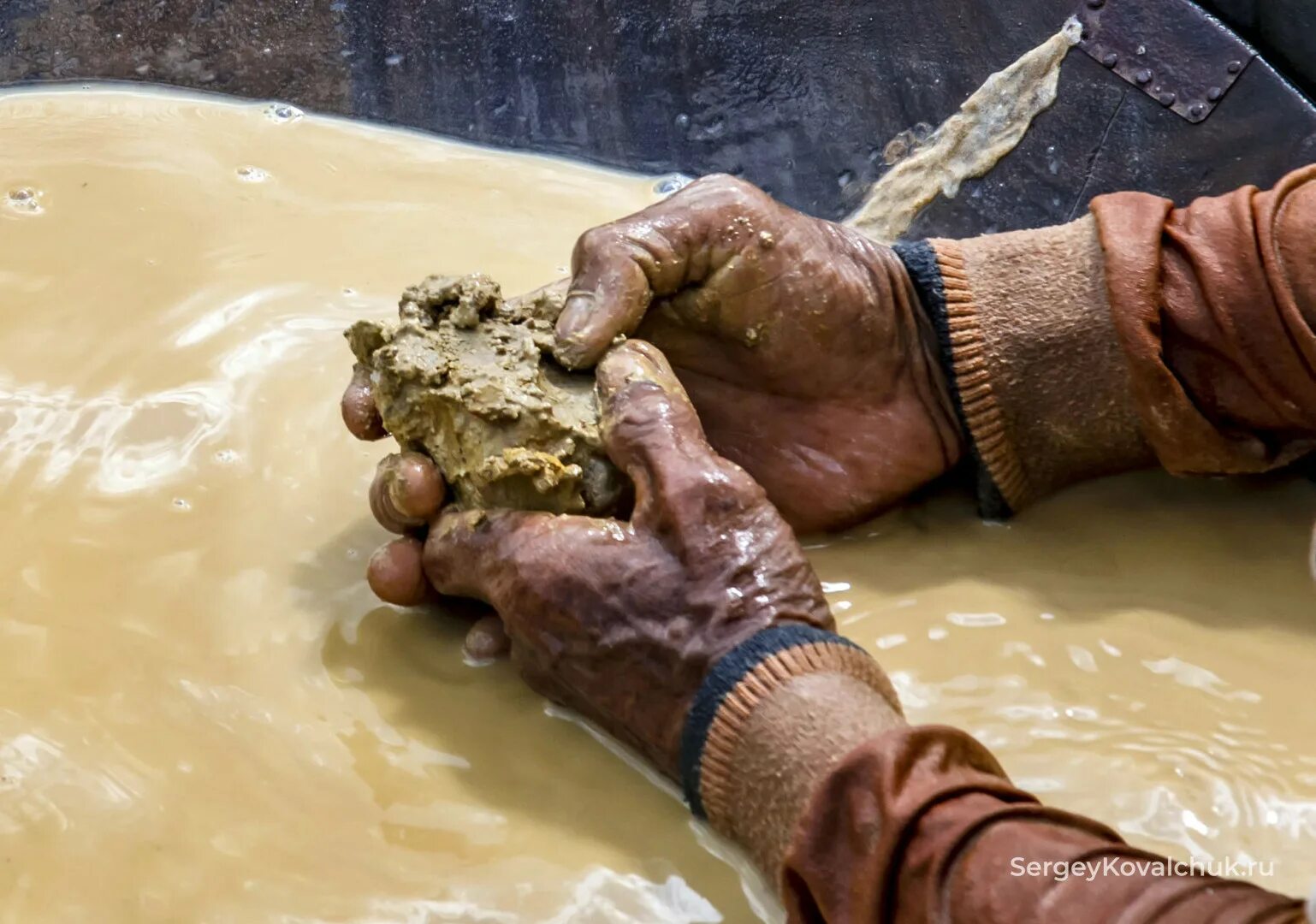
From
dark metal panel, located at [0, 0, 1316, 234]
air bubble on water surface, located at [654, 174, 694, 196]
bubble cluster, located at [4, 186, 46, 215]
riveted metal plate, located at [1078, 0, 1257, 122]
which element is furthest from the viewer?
air bubble on water surface, located at [654, 174, 694, 196]

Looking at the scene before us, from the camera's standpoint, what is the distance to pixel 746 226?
1.58 metres

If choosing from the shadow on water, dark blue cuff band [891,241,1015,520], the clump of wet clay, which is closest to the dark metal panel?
dark blue cuff band [891,241,1015,520]

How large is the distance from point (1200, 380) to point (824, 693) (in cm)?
71

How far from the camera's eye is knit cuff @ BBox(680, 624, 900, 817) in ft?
4.14

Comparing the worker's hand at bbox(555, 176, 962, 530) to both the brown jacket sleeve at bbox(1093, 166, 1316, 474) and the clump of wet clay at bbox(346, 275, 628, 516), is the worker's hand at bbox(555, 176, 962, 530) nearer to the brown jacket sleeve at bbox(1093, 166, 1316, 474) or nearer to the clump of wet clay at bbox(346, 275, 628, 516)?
the clump of wet clay at bbox(346, 275, 628, 516)

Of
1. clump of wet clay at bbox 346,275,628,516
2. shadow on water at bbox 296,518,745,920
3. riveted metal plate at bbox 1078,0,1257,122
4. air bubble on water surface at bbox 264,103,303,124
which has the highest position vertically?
riveted metal plate at bbox 1078,0,1257,122

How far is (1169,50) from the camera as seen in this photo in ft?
6.78

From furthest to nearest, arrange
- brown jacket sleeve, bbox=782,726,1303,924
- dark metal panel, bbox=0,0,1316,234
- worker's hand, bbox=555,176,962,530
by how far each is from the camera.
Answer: dark metal panel, bbox=0,0,1316,234 < worker's hand, bbox=555,176,962,530 < brown jacket sleeve, bbox=782,726,1303,924

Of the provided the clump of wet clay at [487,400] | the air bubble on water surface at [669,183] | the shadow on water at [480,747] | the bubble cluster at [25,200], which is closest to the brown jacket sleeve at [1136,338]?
the shadow on water at [480,747]

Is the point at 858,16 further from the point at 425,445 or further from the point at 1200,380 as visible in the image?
the point at 425,445

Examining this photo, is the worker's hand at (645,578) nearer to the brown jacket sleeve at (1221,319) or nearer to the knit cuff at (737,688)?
the knit cuff at (737,688)

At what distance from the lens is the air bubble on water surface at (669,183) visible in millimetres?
2666

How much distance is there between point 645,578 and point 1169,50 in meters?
1.38

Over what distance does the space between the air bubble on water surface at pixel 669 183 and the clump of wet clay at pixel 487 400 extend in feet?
3.95
